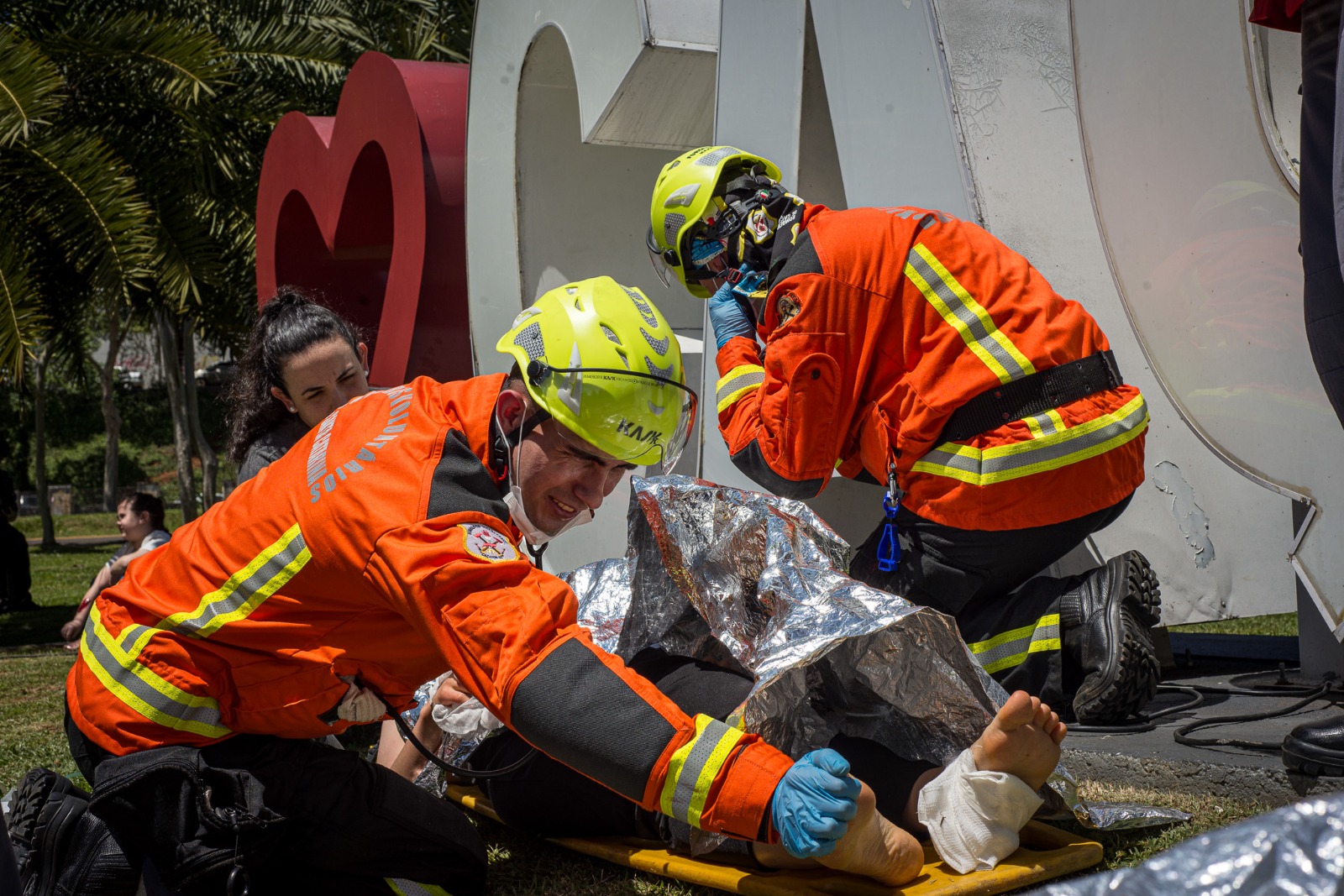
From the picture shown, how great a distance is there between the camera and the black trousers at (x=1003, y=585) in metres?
3.12

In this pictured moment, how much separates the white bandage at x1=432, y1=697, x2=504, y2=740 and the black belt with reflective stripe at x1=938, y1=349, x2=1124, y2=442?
4.54 ft

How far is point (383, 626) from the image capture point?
2184 millimetres

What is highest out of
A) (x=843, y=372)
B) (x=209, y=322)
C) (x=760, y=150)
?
(x=760, y=150)

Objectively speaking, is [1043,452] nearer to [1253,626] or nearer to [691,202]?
[691,202]

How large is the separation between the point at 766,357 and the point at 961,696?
113 centimetres

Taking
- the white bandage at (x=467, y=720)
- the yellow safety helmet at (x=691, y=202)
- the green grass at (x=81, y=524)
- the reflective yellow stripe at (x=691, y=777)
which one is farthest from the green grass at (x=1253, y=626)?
the green grass at (x=81, y=524)

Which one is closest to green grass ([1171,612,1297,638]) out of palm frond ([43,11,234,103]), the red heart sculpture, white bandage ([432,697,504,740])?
white bandage ([432,697,504,740])

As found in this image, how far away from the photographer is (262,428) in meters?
3.62

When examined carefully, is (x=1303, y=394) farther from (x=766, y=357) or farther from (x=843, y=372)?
(x=766, y=357)

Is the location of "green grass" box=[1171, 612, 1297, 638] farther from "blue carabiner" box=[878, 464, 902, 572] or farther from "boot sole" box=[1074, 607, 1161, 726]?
"blue carabiner" box=[878, 464, 902, 572]

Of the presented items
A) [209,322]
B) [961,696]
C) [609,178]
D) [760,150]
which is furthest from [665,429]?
[209,322]

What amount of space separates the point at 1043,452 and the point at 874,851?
1291 millimetres

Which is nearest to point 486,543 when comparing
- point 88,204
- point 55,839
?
point 55,839

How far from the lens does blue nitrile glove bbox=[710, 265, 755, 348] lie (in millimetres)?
3773
